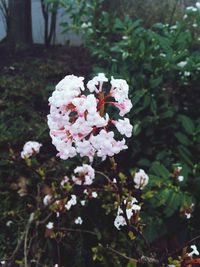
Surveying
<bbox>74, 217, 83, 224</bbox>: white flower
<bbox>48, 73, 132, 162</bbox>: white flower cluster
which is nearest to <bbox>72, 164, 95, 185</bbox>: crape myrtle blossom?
<bbox>74, 217, 83, 224</bbox>: white flower

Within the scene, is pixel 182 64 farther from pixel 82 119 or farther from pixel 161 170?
pixel 82 119

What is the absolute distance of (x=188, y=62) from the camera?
2580mm

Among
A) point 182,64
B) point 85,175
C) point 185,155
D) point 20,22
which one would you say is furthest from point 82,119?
point 20,22

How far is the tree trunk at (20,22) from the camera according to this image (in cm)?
511

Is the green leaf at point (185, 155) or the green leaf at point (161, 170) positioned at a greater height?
the green leaf at point (185, 155)

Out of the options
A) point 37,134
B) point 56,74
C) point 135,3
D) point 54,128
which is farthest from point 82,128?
point 135,3

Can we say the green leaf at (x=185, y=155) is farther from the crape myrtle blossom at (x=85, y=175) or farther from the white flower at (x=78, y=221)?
the white flower at (x=78, y=221)

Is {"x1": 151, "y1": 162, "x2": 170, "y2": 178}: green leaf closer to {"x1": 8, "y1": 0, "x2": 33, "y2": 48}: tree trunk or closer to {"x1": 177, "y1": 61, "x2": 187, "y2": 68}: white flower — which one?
{"x1": 177, "y1": 61, "x2": 187, "y2": 68}: white flower

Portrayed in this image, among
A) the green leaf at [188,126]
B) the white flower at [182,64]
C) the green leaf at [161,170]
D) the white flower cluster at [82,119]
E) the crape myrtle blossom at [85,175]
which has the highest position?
the white flower cluster at [82,119]

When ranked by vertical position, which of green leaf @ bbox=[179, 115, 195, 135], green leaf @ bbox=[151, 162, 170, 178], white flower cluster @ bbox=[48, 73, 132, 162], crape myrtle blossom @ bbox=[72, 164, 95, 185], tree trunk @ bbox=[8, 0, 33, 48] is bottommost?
tree trunk @ bbox=[8, 0, 33, 48]

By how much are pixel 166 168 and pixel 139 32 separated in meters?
0.97

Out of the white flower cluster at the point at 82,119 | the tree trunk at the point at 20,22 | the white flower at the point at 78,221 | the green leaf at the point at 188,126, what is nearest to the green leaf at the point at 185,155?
the green leaf at the point at 188,126

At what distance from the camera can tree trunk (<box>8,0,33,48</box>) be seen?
5.11 metres

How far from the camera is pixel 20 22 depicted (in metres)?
5.18
